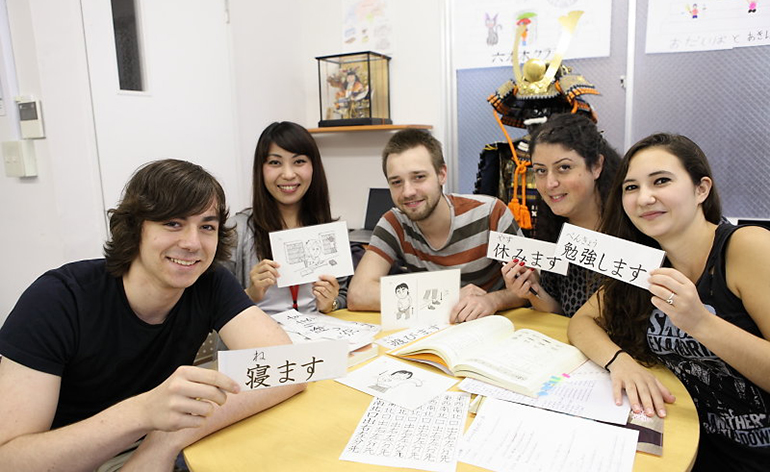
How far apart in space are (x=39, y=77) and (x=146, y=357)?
159cm

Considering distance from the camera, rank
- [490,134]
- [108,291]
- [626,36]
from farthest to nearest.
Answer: [490,134], [626,36], [108,291]

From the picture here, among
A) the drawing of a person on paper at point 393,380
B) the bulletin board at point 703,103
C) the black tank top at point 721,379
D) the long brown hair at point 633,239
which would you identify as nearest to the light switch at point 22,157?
the drawing of a person on paper at point 393,380

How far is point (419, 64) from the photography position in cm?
346

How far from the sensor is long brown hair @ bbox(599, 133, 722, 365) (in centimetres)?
135

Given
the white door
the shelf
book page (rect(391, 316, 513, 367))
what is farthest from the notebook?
book page (rect(391, 316, 513, 367))

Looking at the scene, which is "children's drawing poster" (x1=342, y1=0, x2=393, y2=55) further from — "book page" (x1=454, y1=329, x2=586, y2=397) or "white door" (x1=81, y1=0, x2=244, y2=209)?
"book page" (x1=454, y1=329, x2=586, y2=397)

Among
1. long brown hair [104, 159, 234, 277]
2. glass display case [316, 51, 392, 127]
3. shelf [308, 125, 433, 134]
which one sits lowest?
long brown hair [104, 159, 234, 277]

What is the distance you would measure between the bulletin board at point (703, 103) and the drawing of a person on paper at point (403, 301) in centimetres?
196

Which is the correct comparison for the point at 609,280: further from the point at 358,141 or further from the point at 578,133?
the point at 358,141

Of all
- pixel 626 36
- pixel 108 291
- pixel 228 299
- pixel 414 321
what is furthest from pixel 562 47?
pixel 108 291

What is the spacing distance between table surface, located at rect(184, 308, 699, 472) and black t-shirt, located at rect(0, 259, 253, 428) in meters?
0.35

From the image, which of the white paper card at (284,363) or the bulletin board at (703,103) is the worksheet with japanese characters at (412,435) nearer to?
the white paper card at (284,363)

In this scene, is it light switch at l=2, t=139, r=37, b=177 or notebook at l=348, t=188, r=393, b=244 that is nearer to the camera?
light switch at l=2, t=139, r=37, b=177

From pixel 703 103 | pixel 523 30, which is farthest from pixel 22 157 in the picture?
pixel 703 103
